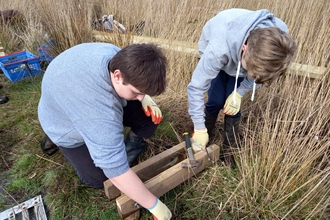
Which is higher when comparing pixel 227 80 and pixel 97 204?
pixel 227 80

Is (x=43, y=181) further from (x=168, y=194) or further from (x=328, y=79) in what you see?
(x=328, y=79)

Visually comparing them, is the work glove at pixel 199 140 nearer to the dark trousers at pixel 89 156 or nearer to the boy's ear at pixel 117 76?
the dark trousers at pixel 89 156

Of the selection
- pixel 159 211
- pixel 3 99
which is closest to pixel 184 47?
pixel 159 211

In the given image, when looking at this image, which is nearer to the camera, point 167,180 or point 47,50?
point 167,180

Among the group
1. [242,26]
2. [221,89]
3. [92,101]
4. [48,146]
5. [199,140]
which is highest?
[242,26]

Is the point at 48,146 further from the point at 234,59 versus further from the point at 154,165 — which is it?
the point at 234,59

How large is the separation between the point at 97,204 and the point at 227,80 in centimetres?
136

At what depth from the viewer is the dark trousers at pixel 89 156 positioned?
1.66 m

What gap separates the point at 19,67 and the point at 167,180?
2.73m

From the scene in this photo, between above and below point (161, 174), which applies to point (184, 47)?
above

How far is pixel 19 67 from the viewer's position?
321 centimetres

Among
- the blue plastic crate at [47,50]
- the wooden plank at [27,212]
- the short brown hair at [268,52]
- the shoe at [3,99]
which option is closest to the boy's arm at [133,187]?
the wooden plank at [27,212]

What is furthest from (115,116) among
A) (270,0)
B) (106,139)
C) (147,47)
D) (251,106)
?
(270,0)

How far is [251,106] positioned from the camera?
2297mm
